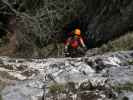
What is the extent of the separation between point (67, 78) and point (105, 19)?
510 centimetres

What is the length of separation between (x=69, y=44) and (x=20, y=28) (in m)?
2.99

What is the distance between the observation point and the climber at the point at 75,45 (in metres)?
9.95

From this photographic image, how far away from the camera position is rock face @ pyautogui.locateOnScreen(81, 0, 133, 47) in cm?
1001

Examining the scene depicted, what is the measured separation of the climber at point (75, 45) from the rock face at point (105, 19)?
0.74 metres

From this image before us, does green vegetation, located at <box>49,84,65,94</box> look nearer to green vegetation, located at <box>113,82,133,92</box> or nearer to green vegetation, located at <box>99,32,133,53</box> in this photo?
green vegetation, located at <box>113,82,133,92</box>

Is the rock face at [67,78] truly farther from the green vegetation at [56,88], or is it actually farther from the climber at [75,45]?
the climber at [75,45]

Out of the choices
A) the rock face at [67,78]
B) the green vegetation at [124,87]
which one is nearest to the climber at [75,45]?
the rock face at [67,78]

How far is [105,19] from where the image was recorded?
10.7 meters

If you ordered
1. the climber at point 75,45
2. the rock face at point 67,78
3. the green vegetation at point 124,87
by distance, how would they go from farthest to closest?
the climber at point 75,45 → the rock face at point 67,78 → the green vegetation at point 124,87

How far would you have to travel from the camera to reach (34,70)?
6594 millimetres

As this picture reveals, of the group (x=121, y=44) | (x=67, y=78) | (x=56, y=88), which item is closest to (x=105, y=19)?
(x=121, y=44)

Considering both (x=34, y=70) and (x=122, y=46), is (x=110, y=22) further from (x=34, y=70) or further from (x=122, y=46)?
(x=34, y=70)

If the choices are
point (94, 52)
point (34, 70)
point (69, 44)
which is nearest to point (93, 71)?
point (34, 70)

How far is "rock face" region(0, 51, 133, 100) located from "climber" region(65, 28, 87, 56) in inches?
116
